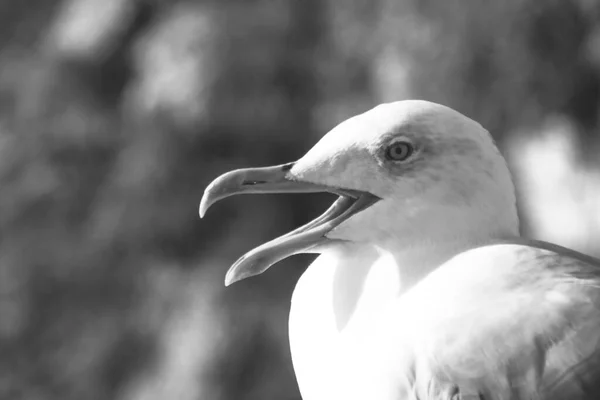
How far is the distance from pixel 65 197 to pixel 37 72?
793 millimetres

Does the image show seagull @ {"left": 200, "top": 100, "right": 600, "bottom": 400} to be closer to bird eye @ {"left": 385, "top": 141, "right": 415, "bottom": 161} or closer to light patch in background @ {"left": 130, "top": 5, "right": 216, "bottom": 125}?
bird eye @ {"left": 385, "top": 141, "right": 415, "bottom": 161}

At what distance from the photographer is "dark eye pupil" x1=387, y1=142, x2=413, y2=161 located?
146 centimetres

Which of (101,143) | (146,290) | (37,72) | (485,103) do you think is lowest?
(146,290)

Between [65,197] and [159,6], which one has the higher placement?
[159,6]

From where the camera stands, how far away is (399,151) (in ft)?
4.78

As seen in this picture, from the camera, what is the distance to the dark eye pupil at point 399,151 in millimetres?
1455

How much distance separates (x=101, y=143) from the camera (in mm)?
6453

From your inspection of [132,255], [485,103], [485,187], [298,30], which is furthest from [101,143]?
[485,187]

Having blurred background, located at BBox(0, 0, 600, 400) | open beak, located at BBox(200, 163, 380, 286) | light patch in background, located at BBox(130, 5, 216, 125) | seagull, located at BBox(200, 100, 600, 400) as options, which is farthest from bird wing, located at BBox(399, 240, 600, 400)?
light patch in background, located at BBox(130, 5, 216, 125)

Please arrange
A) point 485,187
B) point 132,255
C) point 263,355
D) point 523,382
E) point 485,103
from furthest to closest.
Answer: point 132,255 < point 263,355 < point 485,103 < point 485,187 < point 523,382

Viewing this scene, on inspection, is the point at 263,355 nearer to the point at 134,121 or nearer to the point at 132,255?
the point at 132,255

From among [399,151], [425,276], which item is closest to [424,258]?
[425,276]

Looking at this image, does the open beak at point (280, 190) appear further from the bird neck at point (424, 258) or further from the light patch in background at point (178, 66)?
the light patch in background at point (178, 66)

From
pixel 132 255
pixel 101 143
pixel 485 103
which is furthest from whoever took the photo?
pixel 101 143
